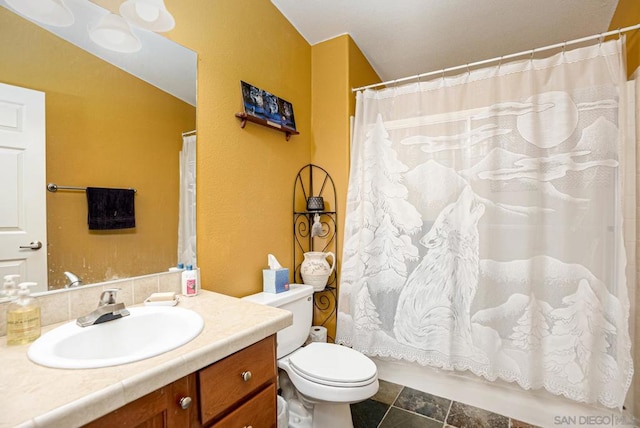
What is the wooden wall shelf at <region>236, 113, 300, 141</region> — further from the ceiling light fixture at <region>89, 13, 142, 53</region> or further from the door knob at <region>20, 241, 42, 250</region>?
the door knob at <region>20, 241, 42, 250</region>

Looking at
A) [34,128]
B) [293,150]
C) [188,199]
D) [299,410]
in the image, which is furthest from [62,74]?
[299,410]

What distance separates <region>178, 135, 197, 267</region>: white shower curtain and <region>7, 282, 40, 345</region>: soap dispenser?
21.3 inches

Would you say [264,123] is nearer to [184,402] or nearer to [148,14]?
[148,14]

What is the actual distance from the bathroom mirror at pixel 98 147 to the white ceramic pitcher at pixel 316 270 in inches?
34.8

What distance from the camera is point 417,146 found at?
6.12 feet

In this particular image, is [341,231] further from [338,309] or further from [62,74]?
[62,74]

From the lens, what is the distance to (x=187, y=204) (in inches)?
55.1

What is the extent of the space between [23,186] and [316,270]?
4.80 ft

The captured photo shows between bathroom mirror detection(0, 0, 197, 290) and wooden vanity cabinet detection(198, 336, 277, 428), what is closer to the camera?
wooden vanity cabinet detection(198, 336, 277, 428)

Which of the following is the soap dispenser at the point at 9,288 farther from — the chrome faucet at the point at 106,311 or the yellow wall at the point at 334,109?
the yellow wall at the point at 334,109

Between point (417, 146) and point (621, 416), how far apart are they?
175cm

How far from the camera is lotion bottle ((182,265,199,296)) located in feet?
4.27

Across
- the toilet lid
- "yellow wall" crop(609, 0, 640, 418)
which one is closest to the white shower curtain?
the toilet lid

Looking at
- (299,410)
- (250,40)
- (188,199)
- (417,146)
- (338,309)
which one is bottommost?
(299,410)
